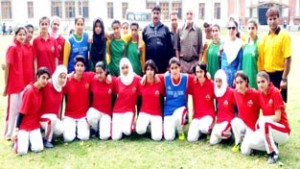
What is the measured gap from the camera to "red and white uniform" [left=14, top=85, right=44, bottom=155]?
6.32 meters

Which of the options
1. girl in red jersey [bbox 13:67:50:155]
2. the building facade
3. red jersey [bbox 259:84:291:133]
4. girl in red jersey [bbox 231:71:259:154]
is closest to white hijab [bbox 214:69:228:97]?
girl in red jersey [bbox 231:71:259:154]

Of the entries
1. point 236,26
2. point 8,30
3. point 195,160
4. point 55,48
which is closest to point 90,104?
point 55,48

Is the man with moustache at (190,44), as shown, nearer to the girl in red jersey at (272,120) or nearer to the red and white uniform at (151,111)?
the red and white uniform at (151,111)

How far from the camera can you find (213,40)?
Result: 7332 millimetres

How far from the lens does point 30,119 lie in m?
6.43

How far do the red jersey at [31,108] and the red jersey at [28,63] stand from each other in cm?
54

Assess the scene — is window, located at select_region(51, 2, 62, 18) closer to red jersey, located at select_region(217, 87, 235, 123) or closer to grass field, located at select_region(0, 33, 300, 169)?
grass field, located at select_region(0, 33, 300, 169)

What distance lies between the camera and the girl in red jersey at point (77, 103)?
6904 millimetres

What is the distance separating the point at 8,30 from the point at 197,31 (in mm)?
37160

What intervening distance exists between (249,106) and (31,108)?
9.69 feet

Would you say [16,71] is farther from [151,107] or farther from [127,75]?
[151,107]

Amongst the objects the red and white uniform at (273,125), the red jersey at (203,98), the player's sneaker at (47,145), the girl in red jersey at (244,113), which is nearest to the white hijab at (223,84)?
the red jersey at (203,98)

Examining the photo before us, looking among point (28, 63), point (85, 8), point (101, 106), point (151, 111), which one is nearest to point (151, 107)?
point (151, 111)

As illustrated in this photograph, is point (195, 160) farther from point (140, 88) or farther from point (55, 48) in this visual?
point (55, 48)
